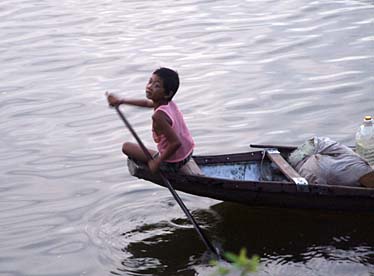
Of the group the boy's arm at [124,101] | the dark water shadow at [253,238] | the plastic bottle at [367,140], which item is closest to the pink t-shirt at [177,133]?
the boy's arm at [124,101]

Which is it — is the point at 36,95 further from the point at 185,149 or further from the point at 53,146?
the point at 185,149

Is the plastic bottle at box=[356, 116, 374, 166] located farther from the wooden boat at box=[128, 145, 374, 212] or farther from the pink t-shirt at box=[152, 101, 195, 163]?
the pink t-shirt at box=[152, 101, 195, 163]

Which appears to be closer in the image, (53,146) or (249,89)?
(53,146)

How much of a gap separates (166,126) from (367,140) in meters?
1.87

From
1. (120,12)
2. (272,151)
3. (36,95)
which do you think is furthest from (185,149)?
(120,12)

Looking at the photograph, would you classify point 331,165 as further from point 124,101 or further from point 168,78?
point 124,101

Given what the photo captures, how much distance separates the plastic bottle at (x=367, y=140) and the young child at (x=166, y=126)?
1523 mm

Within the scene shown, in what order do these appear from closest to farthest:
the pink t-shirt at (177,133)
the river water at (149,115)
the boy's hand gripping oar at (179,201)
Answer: the boy's hand gripping oar at (179,201) → the pink t-shirt at (177,133) → the river water at (149,115)

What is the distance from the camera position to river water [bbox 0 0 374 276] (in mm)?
7570

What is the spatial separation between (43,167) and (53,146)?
0.62 meters

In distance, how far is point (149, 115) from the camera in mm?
10719

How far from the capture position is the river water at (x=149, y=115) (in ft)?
24.8

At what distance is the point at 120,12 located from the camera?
52.3 ft

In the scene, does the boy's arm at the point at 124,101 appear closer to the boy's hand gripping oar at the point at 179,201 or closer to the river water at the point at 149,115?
the boy's hand gripping oar at the point at 179,201
